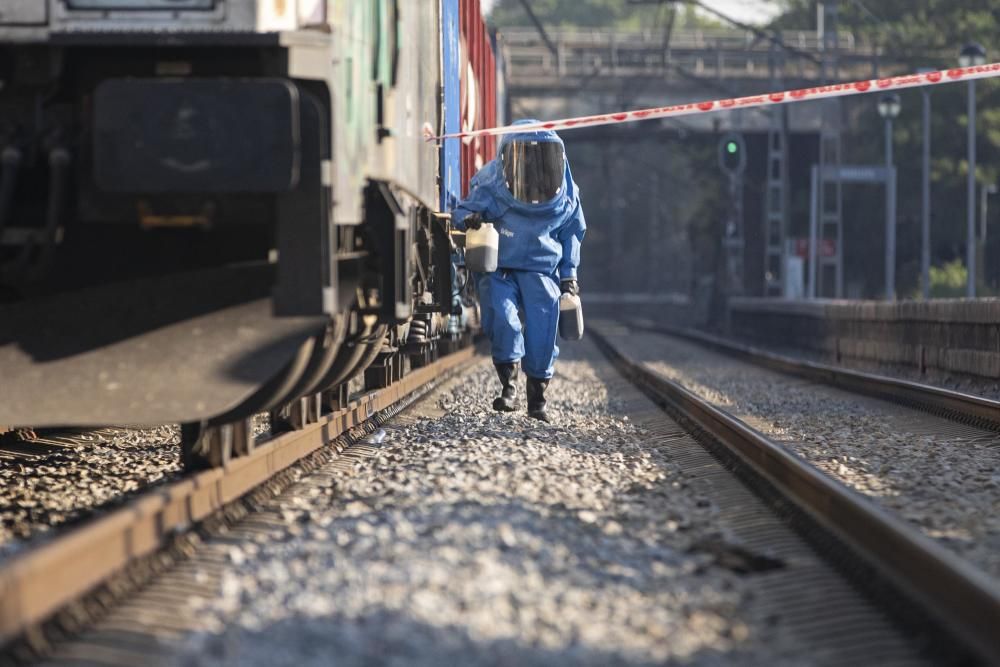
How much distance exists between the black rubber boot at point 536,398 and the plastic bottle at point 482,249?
1.04 m

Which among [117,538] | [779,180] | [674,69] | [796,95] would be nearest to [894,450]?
[796,95]

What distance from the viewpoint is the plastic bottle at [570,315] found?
32.0ft

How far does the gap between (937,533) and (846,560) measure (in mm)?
974

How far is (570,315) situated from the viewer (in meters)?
9.78

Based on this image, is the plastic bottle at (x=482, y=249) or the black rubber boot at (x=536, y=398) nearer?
the plastic bottle at (x=482, y=249)

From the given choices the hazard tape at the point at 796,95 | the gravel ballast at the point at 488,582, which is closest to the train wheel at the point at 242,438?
the gravel ballast at the point at 488,582

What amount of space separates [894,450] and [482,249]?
8.55 ft

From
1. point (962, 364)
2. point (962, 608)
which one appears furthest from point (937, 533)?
point (962, 364)

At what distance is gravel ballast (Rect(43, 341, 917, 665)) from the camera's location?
373 cm

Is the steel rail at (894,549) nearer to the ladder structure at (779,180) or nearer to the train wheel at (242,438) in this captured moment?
the train wheel at (242,438)

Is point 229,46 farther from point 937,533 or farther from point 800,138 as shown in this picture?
point 800,138

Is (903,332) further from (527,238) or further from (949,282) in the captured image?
(949,282)

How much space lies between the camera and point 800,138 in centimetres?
4609

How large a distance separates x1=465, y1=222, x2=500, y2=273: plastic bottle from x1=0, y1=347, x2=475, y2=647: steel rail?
1914mm
